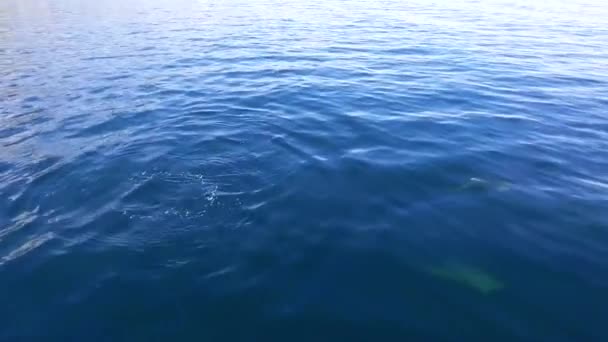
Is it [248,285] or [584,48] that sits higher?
[584,48]

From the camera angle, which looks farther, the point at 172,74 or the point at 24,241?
the point at 172,74

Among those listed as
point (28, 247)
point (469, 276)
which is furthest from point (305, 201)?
point (28, 247)

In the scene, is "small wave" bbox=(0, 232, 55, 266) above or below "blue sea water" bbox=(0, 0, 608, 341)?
below

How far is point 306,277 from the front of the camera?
Result: 23.2ft

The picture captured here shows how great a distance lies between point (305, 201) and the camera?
923cm

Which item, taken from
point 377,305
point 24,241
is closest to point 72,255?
point 24,241

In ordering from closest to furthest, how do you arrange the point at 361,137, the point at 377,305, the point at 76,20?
1. the point at 377,305
2. the point at 361,137
3. the point at 76,20

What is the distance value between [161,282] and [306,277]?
2.44 m

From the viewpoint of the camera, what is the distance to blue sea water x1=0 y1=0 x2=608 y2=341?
6.33 m

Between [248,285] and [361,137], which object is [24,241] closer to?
[248,285]

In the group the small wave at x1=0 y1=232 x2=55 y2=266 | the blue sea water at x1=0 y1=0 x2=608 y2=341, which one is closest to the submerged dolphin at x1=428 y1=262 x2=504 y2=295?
the blue sea water at x1=0 y1=0 x2=608 y2=341

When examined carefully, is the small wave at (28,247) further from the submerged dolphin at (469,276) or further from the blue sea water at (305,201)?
the submerged dolphin at (469,276)

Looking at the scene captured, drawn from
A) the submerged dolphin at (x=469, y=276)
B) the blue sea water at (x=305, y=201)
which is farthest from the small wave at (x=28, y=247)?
the submerged dolphin at (x=469, y=276)

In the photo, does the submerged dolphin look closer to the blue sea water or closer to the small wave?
the blue sea water
